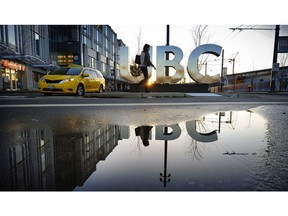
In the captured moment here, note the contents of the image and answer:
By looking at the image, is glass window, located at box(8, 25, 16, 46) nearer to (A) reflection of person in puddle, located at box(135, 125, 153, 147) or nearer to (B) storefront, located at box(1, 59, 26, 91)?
(B) storefront, located at box(1, 59, 26, 91)

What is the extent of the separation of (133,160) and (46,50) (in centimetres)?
3605

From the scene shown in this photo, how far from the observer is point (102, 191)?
1159mm

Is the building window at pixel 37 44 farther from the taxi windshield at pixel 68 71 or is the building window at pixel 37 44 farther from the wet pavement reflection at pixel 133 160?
the wet pavement reflection at pixel 133 160

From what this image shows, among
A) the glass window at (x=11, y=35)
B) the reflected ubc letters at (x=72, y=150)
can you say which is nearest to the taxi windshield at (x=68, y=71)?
the reflected ubc letters at (x=72, y=150)

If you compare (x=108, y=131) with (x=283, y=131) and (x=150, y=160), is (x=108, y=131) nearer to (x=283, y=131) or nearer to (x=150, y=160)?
(x=150, y=160)

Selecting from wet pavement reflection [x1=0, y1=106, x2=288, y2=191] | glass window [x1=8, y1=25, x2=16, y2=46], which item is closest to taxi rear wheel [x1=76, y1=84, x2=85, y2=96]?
wet pavement reflection [x1=0, y1=106, x2=288, y2=191]

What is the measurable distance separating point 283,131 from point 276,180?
1776 millimetres

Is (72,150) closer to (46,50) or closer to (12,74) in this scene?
(12,74)

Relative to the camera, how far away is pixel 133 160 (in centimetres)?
158

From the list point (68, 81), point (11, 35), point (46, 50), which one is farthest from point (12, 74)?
point (68, 81)

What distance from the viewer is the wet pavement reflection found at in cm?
120

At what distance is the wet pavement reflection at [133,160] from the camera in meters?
1.20

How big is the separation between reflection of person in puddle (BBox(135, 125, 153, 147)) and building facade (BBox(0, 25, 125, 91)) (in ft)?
61.2

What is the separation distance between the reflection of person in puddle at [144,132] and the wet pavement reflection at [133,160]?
1 cm
